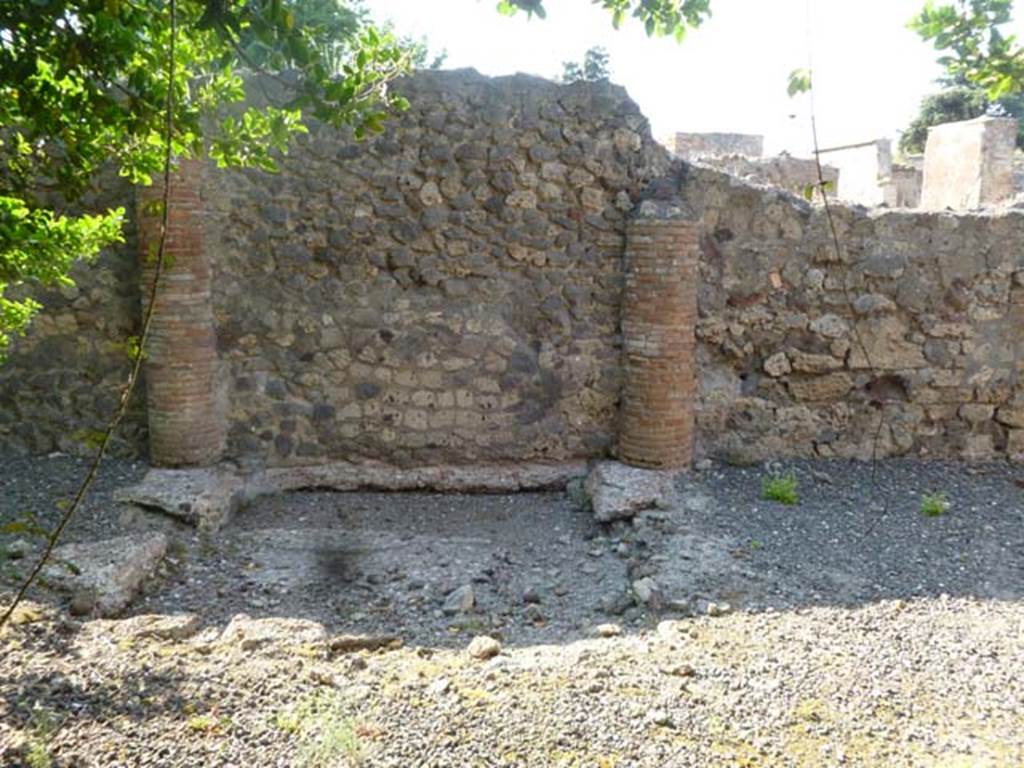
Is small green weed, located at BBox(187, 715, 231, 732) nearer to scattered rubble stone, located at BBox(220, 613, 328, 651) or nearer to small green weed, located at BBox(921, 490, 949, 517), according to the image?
scattered rubble stone, located at BBox(220, 613, 328, 651)

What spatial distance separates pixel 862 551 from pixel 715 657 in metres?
1.69

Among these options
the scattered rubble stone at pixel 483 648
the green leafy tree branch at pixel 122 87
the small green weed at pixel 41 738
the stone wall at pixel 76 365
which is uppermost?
the green leafy tree branch at pixel 122 87

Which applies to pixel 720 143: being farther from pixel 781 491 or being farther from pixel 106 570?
pixel 106 570

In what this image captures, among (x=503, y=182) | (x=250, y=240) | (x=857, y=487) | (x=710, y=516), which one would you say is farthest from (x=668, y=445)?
(x=250, y=240)

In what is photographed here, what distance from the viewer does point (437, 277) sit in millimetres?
5676

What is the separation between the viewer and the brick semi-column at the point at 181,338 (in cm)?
527

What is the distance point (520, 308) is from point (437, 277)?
0.61m

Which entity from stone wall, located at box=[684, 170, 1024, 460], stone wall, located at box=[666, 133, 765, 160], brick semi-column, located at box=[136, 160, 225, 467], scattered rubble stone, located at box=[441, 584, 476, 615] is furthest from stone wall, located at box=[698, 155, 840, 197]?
scattered rubble stone, located at box=[441, 584, 476, 615]

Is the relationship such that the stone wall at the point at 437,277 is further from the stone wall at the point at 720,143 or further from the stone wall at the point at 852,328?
the stone wall at the point at 720,143

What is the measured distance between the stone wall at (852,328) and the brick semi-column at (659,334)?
0.25m

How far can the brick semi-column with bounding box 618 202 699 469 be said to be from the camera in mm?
5574

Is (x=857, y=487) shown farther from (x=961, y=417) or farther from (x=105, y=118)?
(x=105, y=118)

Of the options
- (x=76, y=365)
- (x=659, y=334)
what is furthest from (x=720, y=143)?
(x=76, y=365)

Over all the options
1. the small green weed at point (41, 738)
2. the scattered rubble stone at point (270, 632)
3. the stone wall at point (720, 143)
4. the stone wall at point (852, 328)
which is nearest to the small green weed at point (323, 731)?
the scattered rubble stone at point (270, 632)
